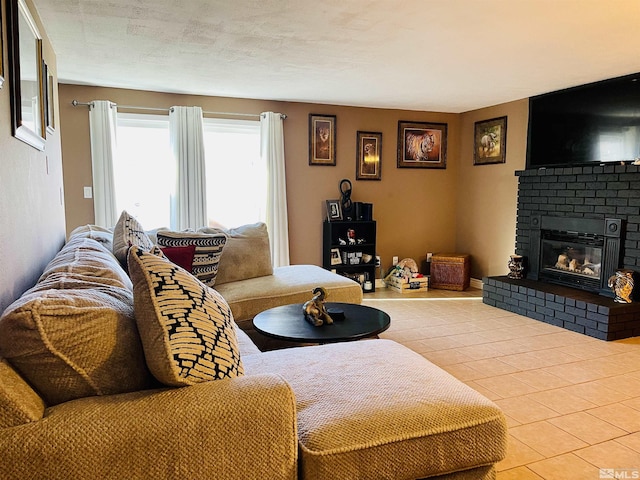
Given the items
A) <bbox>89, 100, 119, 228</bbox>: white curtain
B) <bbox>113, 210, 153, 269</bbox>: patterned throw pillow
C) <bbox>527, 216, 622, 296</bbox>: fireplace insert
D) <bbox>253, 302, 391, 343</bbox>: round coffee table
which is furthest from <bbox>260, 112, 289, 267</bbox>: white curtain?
<bbox>527, 216, 622, 296</bbox>: fireplace insert

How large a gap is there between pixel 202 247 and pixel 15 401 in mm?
2340

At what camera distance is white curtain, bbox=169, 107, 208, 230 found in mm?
4676

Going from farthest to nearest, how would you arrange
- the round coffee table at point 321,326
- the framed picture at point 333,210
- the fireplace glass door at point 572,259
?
the framed picture at point 333,210 → the fireplace glass door at point 572,259 → the round coffee table at point 321,326

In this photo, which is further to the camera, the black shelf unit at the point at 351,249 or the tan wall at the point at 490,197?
the black shelf unit at the point at 351,249

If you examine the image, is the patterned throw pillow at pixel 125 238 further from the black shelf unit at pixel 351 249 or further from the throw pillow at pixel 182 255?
the black shelf unit at pixel 351 249

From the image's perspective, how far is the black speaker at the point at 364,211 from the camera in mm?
5453

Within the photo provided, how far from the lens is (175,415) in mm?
1085

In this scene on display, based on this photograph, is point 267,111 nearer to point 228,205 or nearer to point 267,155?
point 267,155

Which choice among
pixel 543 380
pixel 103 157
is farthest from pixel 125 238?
pixel 543 380

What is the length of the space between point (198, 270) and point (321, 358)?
1.74m

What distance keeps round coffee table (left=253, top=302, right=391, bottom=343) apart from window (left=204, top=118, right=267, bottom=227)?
2.44m

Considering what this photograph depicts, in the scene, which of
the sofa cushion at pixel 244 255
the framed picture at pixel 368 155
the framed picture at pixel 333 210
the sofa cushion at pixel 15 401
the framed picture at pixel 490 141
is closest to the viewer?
the sofa cushion at pixel 15 401

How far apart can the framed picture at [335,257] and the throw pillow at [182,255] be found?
2.42 metres

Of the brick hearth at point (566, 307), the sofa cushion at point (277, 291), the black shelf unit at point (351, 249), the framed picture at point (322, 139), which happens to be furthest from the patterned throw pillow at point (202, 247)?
the brick hearth at point (566, 307)
